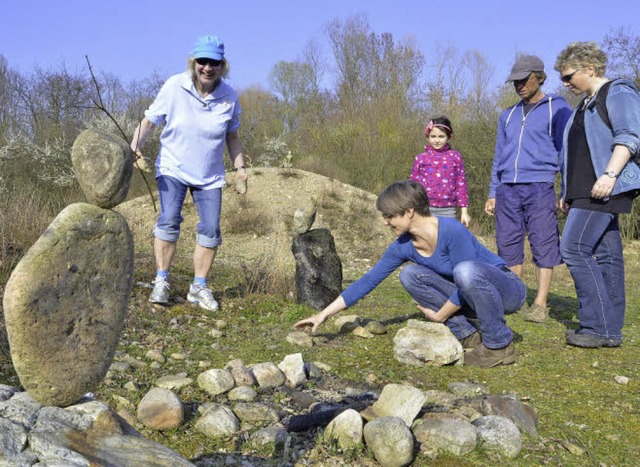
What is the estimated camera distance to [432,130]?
5.50m

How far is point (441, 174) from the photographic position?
18.0 ft

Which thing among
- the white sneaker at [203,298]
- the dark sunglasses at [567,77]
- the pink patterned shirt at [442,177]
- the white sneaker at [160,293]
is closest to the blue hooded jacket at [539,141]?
the pink patterned shirt at [442,177]

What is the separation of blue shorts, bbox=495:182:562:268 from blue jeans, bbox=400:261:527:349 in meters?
1.13

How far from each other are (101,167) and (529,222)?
12.5ft

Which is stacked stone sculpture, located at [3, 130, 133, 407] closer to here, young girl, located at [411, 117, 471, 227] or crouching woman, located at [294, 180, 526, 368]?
crouching woman, located at [294, 180, 526, 368]

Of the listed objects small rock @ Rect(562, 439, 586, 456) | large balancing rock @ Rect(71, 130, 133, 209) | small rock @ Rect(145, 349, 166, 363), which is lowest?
small rock @ Rect(145, 349, 166, 363)

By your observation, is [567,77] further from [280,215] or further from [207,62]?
[280,215]

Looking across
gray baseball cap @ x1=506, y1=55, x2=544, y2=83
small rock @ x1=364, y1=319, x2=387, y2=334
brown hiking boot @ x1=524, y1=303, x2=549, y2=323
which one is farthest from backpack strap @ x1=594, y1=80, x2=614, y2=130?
small rock @ x1=364, y1=319, x2=387, y2=334

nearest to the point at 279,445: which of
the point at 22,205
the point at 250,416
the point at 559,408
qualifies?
the point at 250,416

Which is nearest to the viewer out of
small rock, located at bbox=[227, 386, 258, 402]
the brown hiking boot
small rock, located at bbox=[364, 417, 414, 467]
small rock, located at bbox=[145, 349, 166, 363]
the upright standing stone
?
small rock, located at bbox=[364, 417, 414, 467]

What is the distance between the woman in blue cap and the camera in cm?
448

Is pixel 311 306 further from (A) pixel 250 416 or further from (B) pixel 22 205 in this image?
(B) pixel 22 205

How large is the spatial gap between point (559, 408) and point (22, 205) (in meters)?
5.62

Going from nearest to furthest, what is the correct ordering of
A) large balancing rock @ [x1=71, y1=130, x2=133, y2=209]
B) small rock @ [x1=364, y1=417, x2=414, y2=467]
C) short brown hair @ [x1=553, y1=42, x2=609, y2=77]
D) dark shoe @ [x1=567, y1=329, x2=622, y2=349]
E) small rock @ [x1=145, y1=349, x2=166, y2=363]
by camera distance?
large balancing rock @ [x1=71, y1=130, x2=133, y2=209]
small rock @ [x1=364, y1=417, x2=414, y2=467]
small rock @ [x1=145, y1=349, x2=166, y2=363]
short brown hair @ [x1=553, y1=42, x2=609, y2=77]
dark shoe @ [x1=567, y1=329, x2=622, y2=349]
